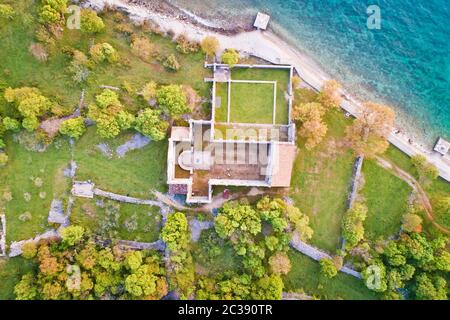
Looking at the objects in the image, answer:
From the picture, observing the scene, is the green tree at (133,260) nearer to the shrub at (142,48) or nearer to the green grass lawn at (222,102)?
the green grass lawn at (222,102)

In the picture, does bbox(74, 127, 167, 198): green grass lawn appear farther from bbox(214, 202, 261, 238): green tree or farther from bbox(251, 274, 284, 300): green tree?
bbox(251, 274, 284, 300): green tree

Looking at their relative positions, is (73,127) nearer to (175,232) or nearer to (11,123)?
(11,123)

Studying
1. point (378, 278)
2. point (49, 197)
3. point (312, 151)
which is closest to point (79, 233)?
point (49, 197)

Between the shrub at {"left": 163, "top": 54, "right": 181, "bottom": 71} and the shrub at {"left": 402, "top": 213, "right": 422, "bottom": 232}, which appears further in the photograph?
the shrub at {"left": 163, "top": 54, "right": 181, "bottom": 71}

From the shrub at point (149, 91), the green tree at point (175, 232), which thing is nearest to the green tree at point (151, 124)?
the shrub at point (149, 91)

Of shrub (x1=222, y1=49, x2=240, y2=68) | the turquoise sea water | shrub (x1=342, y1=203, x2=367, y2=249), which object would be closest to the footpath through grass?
the turquoise sea water

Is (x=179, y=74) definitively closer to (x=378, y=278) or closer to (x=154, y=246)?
(x=154, y=246)
